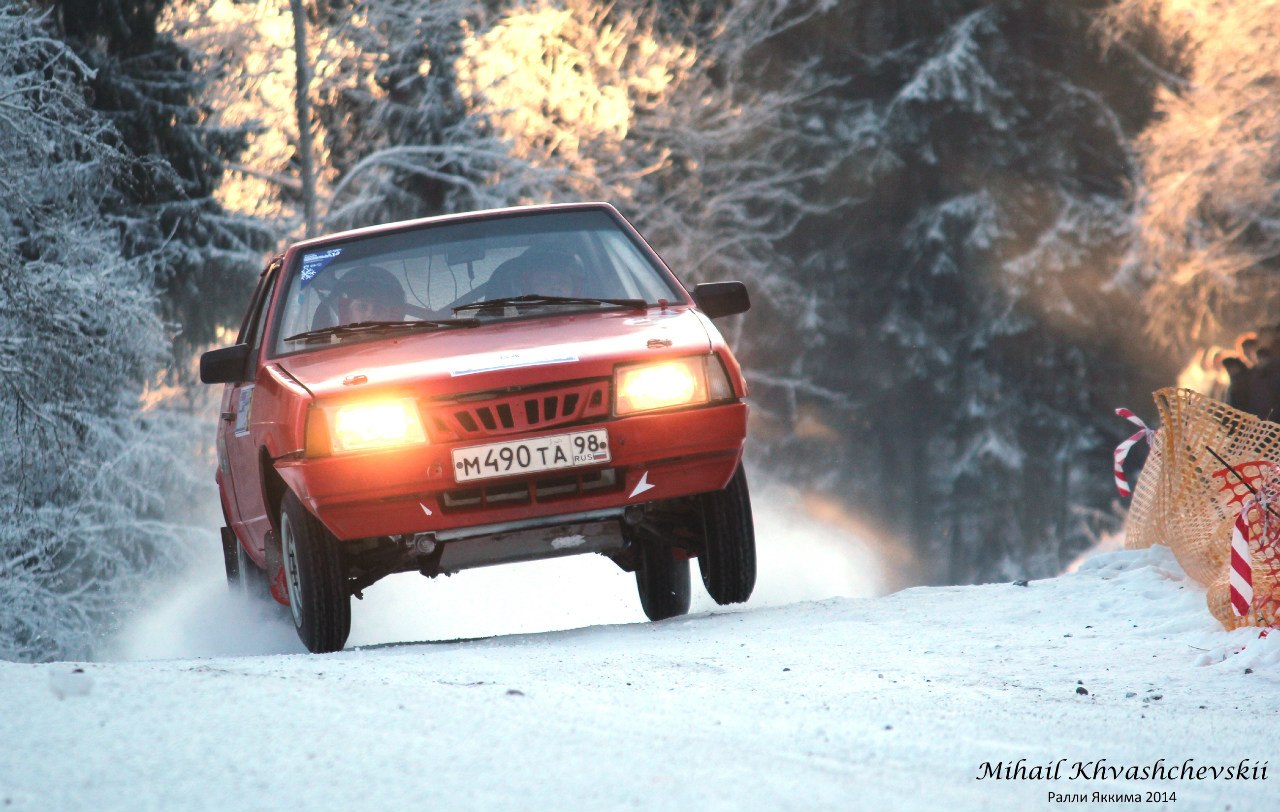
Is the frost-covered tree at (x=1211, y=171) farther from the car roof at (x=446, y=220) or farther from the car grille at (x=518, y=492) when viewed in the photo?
the car grille at (x=518, y=492)

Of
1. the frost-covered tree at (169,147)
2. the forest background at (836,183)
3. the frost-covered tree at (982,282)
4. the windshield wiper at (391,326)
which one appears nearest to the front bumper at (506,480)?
the windshield wiper at (391,326)

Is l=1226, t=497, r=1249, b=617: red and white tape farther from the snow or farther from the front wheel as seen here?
the front wheel

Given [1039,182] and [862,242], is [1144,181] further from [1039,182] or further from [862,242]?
[862,242]

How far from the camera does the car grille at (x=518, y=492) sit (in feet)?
23.4

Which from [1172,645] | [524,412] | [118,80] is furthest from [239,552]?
[118,80]

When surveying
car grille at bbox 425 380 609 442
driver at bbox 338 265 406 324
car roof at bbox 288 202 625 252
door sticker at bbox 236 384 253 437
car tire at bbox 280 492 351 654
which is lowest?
Answer: car tire at bbox 280 492 351 654

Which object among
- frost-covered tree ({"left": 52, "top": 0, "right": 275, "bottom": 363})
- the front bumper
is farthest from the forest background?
the front bumper

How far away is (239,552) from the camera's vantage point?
32.8 ft

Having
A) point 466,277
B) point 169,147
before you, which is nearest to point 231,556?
point 466,277

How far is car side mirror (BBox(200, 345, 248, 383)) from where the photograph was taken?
8305mm

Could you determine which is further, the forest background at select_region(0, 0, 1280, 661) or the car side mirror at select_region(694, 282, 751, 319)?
the forest background at select_region(0, 0, 1280, 661)

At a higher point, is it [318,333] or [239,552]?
[318,333]

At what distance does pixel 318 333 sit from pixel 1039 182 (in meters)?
26.5

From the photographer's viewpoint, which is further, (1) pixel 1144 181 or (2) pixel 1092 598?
(1) pixel 1144 181
